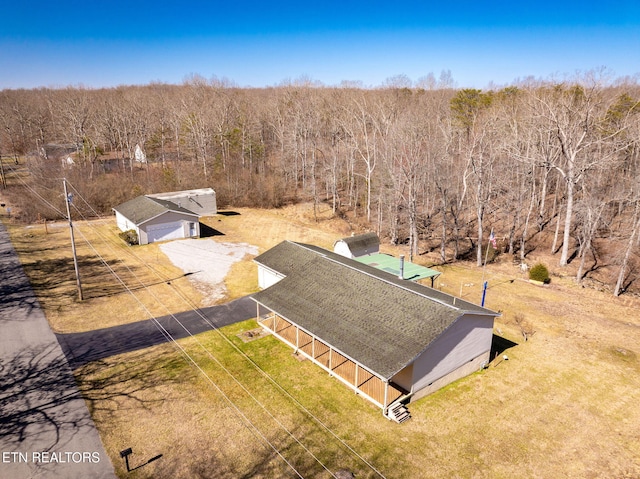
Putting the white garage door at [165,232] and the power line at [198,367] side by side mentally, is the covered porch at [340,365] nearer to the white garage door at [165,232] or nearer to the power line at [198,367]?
the power line at [198,367]

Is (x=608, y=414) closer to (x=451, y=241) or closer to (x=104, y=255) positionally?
(x=451, y=241)

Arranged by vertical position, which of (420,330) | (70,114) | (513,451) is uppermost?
(70,114)

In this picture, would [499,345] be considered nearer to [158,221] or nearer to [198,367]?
[198,367]

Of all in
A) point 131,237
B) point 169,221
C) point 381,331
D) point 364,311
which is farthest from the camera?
point 169,221

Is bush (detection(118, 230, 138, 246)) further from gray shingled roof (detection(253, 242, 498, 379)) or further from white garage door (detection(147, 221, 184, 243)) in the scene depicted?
gray shingled roof (detection(253, 242, 498, 379))

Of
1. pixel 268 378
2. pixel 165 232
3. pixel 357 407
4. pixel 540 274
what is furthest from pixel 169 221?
pixel 540 274

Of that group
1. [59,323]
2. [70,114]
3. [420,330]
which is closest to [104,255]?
[59,323]
